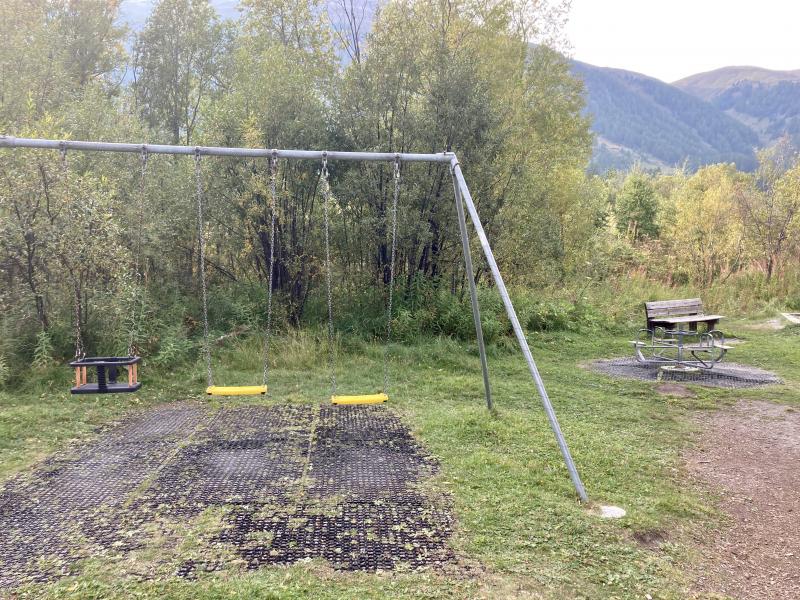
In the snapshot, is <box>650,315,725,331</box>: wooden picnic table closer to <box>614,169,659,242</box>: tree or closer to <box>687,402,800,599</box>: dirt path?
<box>687,402,800,599</box>: dirt path

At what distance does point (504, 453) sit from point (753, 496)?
1.74m

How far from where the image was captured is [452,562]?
2.96 meters

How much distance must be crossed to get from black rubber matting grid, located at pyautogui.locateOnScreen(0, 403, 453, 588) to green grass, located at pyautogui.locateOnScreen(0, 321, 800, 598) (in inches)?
6.9

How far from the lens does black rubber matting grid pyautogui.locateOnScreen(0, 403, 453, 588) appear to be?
3033 mm

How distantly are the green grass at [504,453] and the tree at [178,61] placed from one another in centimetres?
881

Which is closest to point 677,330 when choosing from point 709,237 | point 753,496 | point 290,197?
point 753,496

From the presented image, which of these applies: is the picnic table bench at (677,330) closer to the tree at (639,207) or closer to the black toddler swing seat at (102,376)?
the black toddler swing seat at (102,376)

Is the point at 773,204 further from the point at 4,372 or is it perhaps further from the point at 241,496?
the point at 4,372

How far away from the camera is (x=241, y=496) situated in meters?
3.72

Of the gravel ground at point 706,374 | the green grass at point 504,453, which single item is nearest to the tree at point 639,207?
the green grass at point 504,453

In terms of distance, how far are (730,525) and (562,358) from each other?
16.0ft

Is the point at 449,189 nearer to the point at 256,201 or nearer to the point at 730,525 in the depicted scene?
the point at 256,201

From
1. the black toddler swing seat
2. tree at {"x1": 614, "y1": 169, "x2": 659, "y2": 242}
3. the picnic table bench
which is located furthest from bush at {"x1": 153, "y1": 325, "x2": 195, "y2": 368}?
tree at {"x1": 614, "y1": 169, "x2": 659, "y2": 242}

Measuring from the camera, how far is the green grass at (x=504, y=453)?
2.77 m
